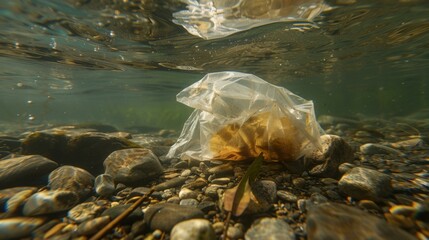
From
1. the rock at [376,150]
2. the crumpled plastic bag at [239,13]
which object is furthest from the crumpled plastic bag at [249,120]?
the crumpled plastic bag at [239,13]

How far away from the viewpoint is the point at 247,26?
25.5 ft

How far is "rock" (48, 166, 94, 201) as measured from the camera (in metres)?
3.07

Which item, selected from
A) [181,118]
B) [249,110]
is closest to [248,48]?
[249,110]

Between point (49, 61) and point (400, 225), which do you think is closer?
point (400, 225)

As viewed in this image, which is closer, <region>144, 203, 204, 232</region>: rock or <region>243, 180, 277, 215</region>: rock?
<region>144, 203, 204, 232</region>: rock

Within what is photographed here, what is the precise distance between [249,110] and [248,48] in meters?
8.51

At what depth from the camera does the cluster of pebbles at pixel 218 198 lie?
6.38 feet

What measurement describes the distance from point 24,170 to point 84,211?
1710 millimetres

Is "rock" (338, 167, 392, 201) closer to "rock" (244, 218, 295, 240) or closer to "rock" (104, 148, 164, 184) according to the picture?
"rock" (244, 218, 295, 240)

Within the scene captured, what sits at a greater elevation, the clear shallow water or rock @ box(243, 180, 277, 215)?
the clear shallow water

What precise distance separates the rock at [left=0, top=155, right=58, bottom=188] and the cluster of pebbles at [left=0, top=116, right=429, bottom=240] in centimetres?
1

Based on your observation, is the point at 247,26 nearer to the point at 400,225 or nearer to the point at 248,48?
the point at 248,48

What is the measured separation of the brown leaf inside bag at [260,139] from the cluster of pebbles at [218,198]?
0.72ft

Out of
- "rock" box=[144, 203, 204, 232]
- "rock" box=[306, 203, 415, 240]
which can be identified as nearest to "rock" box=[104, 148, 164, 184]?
"rock" box=[144, 203, 204, 232]
